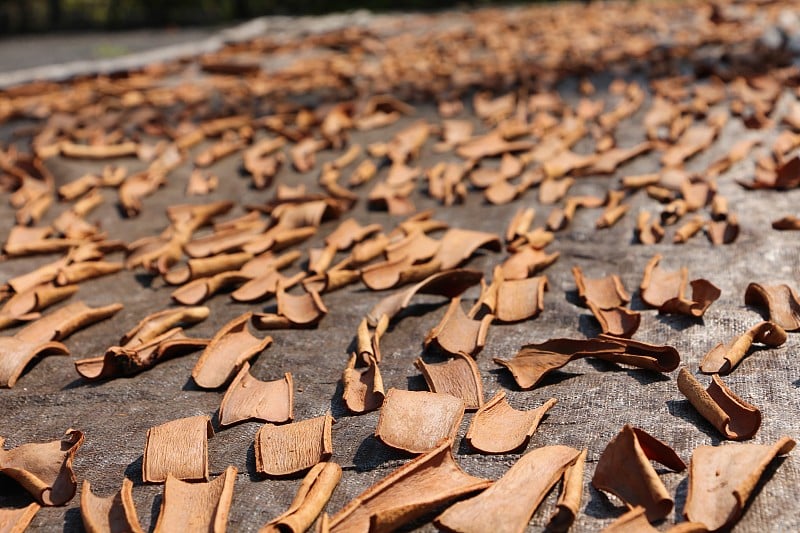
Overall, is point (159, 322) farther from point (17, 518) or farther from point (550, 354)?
point (550, 354)

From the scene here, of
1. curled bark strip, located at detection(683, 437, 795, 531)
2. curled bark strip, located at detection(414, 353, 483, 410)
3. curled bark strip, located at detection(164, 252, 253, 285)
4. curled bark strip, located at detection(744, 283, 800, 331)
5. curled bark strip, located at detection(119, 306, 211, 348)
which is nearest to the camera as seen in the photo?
curled bark strip, located at detection(683, 437, 795, 531)

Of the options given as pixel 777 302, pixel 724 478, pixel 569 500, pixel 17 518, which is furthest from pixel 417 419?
pixel 777 302

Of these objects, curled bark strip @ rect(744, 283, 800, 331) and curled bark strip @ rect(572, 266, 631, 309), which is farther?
curled bark strip @ rect(572, 266, 631, 309)

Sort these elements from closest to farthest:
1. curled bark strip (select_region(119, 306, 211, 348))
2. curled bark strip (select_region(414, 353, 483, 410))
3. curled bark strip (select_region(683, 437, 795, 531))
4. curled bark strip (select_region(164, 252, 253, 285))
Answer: curled bark strip (select_region(683, 437, 795, 531))
curled bark strip (select_region(414, 353, 483, 410))
curled bark strip (select_region(119, 306, 211, 348))
curled bark strip (select_region(164, 252, 253, 285))

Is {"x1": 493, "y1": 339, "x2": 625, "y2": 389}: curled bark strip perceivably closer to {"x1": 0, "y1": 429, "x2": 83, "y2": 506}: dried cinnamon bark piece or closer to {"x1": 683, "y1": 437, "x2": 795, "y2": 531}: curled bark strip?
{"x1": 683, "y1": 437, "x2": 795, "y2": 531}: curled bark strip

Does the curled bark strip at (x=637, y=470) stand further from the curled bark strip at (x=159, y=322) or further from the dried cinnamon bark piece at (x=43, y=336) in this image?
the dried cinnamon bark piece at (x=43, y=336)

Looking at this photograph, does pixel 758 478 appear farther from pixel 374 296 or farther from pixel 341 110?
pixel 341 110

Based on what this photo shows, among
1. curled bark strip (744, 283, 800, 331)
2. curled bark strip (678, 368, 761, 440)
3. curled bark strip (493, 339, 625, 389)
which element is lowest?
curled bark strip (493, 339, 625, 389)

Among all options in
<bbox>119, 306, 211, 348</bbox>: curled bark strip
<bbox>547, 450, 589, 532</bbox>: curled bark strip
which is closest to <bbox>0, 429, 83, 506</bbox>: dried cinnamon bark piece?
<bbox>119, 306, 211, 348</bbox>: curled bark strip
